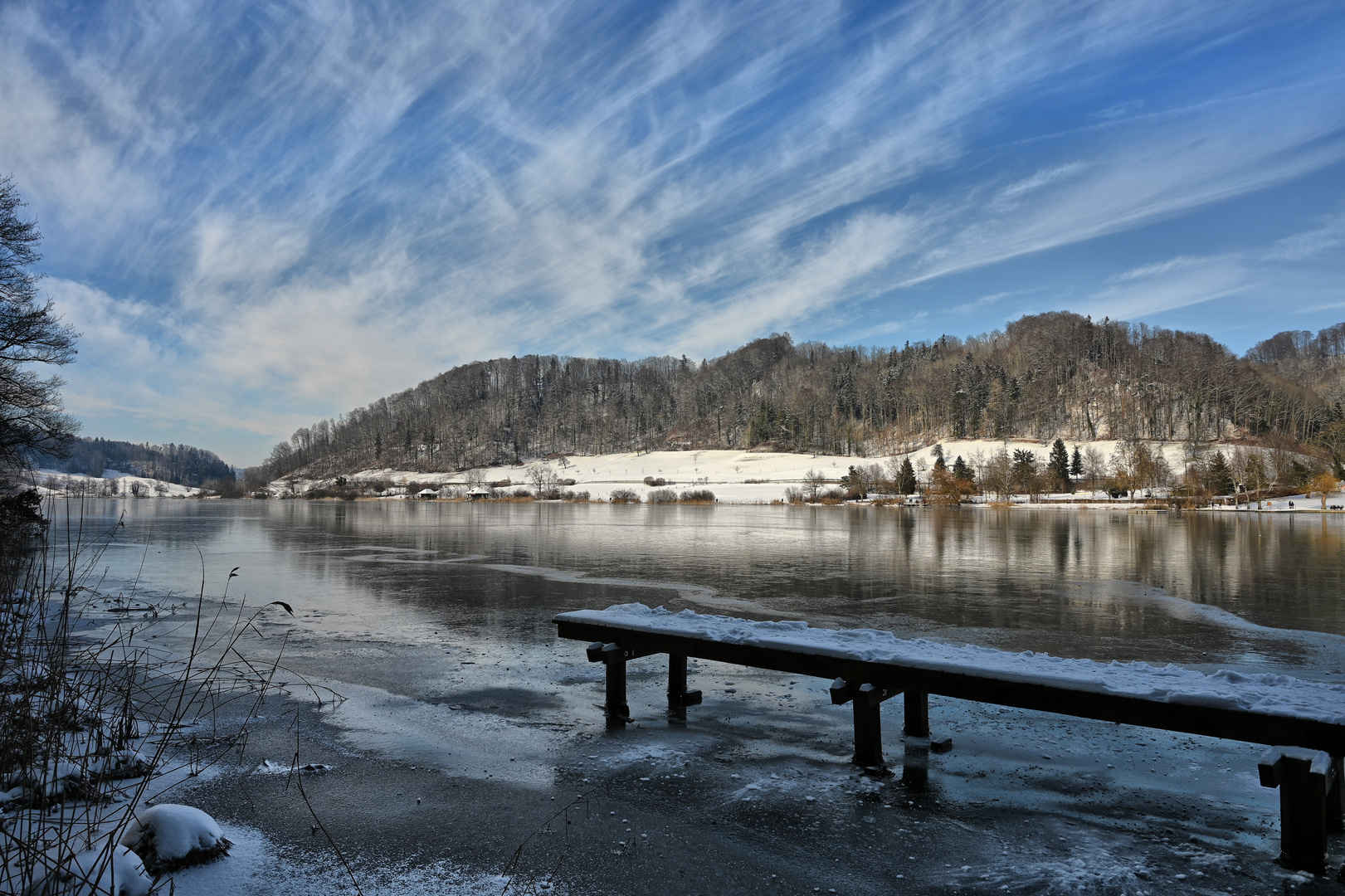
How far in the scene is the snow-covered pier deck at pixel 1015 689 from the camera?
421 centimetres

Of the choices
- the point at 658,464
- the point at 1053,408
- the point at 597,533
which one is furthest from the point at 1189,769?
the point at 1053,408

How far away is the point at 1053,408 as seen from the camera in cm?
13000

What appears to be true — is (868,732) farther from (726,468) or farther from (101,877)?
(726,468)

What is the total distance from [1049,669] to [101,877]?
18.3 feet

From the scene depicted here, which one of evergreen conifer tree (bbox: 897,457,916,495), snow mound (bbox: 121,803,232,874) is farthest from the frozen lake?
evergreen conifer tree (bbox: 897,457,916,495)

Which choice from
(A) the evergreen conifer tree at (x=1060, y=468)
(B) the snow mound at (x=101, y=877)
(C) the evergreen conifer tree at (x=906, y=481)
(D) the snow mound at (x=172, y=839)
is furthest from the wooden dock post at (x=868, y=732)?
(A) the evergreen conifer tree at (x=1060, y=468)

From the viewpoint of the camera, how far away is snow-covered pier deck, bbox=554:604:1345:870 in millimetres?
4211

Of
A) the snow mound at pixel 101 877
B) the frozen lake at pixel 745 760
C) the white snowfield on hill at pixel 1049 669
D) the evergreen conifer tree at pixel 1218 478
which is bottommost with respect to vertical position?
the frozen lake at pixel 745 760

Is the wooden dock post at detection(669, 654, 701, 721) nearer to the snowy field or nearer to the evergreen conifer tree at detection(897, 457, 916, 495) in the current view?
the snowy field

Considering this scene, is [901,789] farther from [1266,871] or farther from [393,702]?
[393,702]

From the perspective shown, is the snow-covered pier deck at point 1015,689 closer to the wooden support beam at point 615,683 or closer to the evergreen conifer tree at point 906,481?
the wooden support beam at point 615,683

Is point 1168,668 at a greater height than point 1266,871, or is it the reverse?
point 1168,668

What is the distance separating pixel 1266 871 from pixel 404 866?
4.94m

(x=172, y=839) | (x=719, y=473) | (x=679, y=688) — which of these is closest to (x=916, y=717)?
(x=679, y=688)
